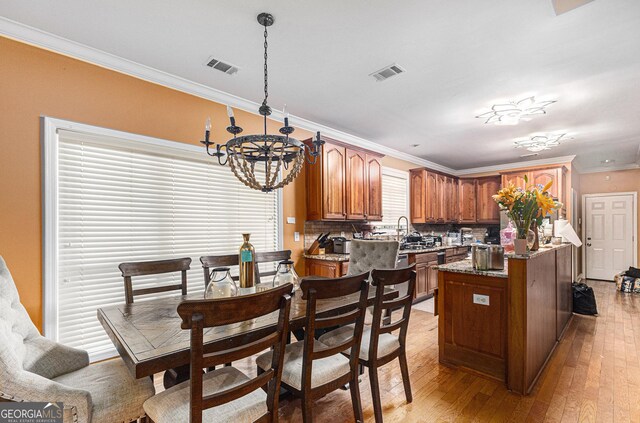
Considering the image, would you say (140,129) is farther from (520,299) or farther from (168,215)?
(520,299)

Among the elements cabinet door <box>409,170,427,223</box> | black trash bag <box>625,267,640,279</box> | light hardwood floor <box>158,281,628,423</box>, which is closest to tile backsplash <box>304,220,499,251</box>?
cabinet door <box>409,170,427,223</box>

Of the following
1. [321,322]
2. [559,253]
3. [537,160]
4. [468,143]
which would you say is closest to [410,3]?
[321,322]

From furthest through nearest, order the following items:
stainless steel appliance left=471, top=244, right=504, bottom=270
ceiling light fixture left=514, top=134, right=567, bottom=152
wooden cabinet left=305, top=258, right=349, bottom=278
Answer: ceiling light fixture left=514, top=134, right=567, bottom=152 < wooden cabinet left=305, top=258, right=349, bottom=278 < stainless steel appliance left=471, top=244, right=504, bottom=270

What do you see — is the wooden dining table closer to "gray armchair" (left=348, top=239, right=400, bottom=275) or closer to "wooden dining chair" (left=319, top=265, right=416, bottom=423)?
"wooden dining chair" (left=319, top=265, right=416, bottom=423)

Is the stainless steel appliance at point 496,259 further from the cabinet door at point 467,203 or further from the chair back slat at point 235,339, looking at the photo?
the cabinet door at point 467,203

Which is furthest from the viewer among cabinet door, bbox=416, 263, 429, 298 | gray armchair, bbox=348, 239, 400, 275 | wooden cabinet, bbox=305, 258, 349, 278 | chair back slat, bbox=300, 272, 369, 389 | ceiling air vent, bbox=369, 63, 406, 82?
cabinet door, bbox=416, 263, 429, 298

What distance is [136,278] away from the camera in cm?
280

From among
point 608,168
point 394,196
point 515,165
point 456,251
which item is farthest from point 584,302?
point 608,168

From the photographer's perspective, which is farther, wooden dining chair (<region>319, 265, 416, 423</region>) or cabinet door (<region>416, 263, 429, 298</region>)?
cabinet door (<region>416, 263, 429, 298</region>)

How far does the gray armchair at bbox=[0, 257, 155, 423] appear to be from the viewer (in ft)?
4.03

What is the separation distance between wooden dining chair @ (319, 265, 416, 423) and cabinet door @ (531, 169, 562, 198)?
5461 millimetres

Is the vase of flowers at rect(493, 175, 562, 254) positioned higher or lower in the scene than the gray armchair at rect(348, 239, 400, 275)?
Result: higher

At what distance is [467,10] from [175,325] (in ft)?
8.76

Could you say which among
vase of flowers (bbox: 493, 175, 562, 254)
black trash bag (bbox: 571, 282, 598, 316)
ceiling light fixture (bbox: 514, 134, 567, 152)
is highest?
ceiling light fixture (bbox: 514, 134, 567, 152)
